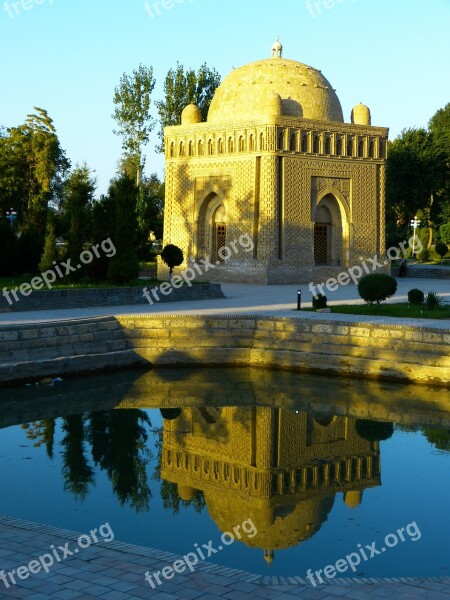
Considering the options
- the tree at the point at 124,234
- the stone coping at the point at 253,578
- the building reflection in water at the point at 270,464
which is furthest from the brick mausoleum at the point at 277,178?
the stone coping at the point at 253,578

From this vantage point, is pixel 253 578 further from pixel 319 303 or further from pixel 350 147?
pixel 350 147

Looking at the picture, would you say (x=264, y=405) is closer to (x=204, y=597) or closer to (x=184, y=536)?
(x=184, y=536)

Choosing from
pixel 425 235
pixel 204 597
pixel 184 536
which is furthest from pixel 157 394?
pixel 425 235

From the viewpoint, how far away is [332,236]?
32.7 m

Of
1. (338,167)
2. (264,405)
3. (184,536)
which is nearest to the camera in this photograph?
(184,536)

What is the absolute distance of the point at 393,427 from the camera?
12750 millimetres

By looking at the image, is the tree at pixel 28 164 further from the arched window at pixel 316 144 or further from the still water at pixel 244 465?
the still water at pixel 244 465

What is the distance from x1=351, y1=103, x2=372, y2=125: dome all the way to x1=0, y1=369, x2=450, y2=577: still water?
769 inches

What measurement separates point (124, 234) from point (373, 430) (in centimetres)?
1170

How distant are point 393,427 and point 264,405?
92.1 inches

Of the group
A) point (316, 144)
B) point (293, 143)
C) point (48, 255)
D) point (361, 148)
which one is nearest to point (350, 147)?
point (361, 148)

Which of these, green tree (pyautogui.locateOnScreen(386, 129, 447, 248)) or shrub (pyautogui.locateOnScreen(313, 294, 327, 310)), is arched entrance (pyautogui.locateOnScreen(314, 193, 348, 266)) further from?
green tree (pyautogui.locateOnScreen(386, 129, 447, 248))

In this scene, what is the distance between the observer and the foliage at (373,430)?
40.2ft

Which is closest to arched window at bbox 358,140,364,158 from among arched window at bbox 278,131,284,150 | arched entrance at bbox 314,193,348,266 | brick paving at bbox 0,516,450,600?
arched entrance at bbox 314,193,348,266
